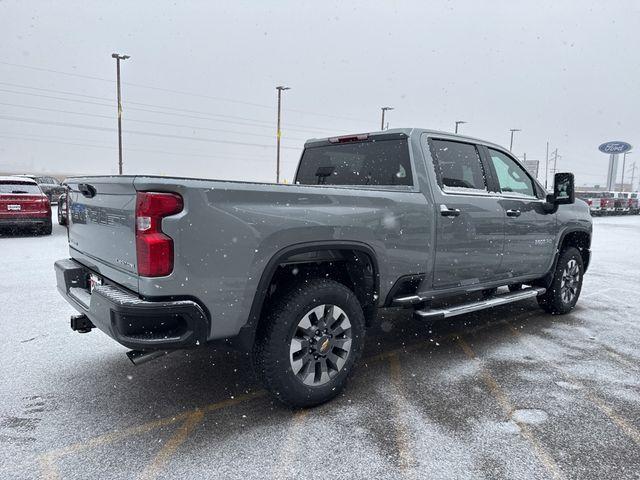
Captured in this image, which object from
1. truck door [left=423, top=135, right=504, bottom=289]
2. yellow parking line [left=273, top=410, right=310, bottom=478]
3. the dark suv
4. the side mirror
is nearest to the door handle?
truck door [left=423, top=135, right=504, bottom=289]

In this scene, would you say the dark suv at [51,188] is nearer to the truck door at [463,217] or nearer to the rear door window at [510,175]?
the rear door window at [510,175]

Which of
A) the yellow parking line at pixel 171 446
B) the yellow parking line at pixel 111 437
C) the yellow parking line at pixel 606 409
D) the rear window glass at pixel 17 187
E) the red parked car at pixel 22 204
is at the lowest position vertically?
the yellow parking line at pixel 111 437

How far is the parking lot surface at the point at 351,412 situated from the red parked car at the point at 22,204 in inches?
316

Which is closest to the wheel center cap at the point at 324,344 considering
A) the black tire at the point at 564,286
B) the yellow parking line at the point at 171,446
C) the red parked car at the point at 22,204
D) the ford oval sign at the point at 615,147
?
the yellow parking line at the point at 171,446

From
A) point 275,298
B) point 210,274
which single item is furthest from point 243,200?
point 275,298

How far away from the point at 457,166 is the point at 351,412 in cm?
238

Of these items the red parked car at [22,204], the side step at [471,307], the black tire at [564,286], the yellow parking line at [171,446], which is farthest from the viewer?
the red parked car at [22,204]

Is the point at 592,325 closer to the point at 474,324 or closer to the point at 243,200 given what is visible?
the point at 474,324

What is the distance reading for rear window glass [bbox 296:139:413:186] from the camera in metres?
4.01

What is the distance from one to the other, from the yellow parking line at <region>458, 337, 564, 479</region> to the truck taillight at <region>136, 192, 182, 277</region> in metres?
2.29

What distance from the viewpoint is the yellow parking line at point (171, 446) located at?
248cm

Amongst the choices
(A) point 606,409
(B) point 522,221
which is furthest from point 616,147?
(A) point 606,409

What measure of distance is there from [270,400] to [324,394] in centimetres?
40

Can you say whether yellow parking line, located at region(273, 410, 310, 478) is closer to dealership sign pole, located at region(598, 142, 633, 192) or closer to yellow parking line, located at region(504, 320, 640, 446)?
yellow parking line, located at region(504, 320, 640, 446)
